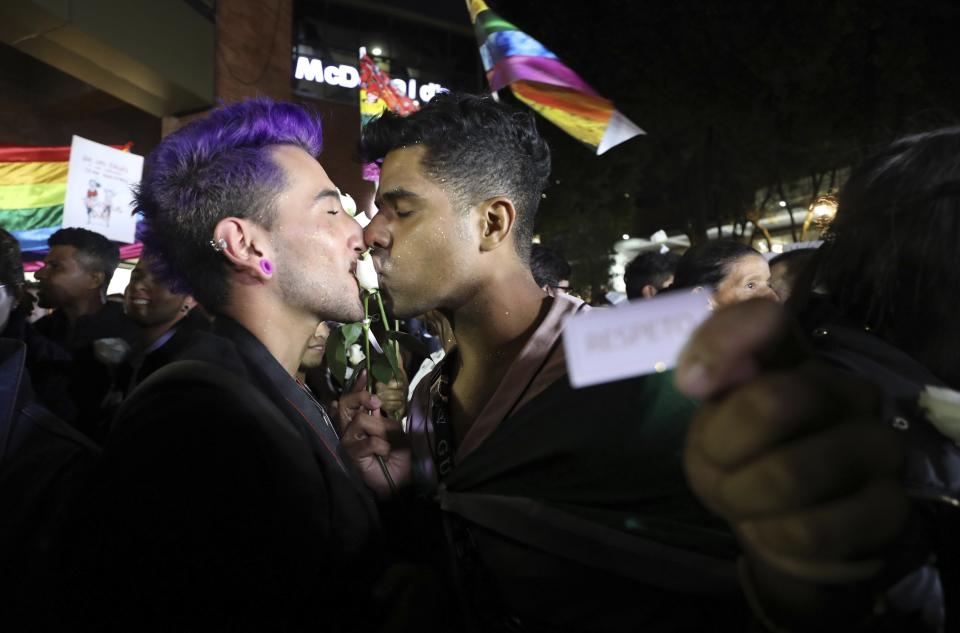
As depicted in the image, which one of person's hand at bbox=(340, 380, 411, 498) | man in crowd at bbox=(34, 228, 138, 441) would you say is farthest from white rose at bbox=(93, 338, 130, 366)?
person's hand at bbox=(340, 380, 411, 498)

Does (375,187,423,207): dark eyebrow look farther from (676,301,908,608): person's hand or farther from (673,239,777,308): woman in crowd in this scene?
(673,239,777,308): woman in crowd

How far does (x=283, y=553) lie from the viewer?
1.49 m

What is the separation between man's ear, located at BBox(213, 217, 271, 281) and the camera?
2152mm

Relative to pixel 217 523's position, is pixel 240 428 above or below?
above

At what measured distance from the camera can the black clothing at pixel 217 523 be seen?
135 centimetres

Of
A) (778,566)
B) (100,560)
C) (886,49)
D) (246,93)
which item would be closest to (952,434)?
(778,566)

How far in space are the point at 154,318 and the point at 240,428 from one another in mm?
3145

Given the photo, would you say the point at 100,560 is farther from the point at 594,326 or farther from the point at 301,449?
the point at 594,326

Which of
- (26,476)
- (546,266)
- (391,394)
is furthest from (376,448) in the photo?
(546,266)

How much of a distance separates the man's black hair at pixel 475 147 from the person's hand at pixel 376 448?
764 mm

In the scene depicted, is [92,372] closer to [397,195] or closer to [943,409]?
[397,195]

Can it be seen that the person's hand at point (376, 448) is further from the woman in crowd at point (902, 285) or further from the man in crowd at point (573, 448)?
Result: the woman in crowd at point (902, 285)

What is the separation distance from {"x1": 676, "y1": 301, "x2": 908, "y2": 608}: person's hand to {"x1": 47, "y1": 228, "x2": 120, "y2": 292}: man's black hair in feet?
17.9

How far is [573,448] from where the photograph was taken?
169 cm
